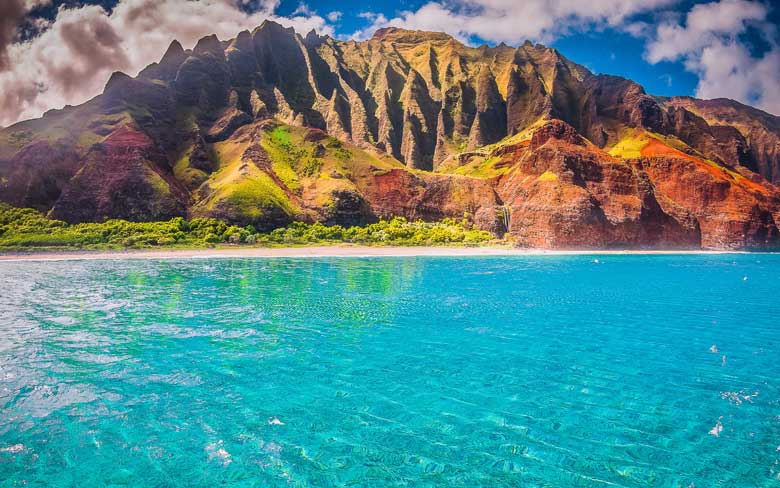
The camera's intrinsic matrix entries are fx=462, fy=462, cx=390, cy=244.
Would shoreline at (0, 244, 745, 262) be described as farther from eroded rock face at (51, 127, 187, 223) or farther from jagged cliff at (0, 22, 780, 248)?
eroded rock face at (51, 127, 187, 223)

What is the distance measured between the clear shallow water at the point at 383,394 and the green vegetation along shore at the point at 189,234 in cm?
7131

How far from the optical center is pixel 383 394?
19016 mm

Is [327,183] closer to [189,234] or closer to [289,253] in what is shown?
[189,234]

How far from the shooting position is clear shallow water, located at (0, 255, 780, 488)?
13133 millimetres

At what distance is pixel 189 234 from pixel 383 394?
115m

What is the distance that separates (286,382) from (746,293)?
56513 mm

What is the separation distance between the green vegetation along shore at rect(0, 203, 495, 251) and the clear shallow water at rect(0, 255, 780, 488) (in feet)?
234

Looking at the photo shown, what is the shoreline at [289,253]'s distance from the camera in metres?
92.2

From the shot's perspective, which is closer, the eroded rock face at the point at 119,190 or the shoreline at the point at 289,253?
the shoreline at the point at 289,253

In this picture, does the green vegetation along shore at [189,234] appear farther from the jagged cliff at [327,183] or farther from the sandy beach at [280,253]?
the jagged cliff at [327,183]

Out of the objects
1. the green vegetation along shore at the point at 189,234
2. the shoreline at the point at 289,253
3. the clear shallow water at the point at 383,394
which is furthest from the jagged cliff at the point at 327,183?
the clear shallow water at the point at 383,394

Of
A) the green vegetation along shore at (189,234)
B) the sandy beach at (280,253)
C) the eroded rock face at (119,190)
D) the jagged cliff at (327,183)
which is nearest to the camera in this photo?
the sandy beach at (280,253)

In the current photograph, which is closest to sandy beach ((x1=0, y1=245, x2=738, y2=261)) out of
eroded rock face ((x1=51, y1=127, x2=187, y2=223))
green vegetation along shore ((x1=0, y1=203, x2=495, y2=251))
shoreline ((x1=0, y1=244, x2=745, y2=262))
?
shoreline ((x1=0, y1=244, x2=745, y2=262))

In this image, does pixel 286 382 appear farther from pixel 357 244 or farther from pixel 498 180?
pixel 498 180
